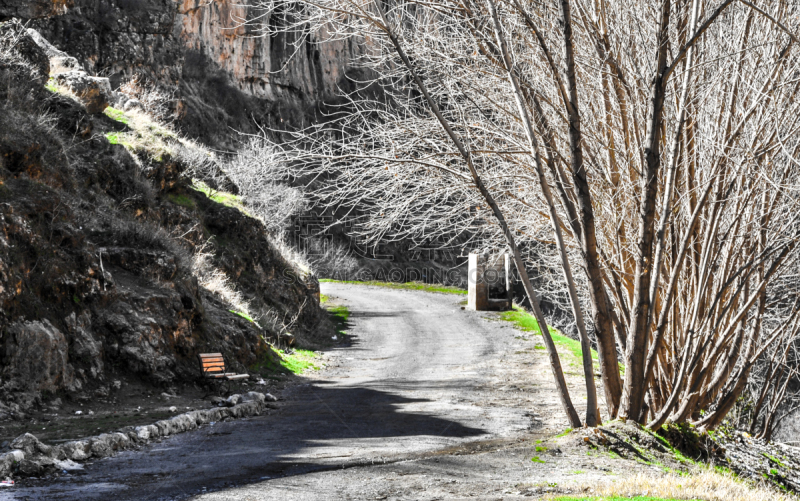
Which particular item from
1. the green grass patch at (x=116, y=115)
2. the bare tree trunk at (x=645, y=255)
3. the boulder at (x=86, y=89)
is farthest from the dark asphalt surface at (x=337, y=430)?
the boulder at (x=86, y=89)

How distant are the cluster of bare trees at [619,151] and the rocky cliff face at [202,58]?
17.1m

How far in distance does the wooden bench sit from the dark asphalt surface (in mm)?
949

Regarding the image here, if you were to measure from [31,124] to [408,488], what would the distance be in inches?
408

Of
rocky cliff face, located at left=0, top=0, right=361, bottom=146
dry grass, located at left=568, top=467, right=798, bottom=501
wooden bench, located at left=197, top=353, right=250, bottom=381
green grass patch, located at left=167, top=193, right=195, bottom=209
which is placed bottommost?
wooden bench, located at left=197, top=353, right=250, bottom=381

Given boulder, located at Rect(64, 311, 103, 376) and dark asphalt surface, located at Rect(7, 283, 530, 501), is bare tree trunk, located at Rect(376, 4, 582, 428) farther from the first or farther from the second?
boulder, located at Rect(64, 311, 103, 376)

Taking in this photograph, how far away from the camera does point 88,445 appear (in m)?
6.32

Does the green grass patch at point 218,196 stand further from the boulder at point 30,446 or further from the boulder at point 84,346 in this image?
the boulder at point 30,446

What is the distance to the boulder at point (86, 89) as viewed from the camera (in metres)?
16.1

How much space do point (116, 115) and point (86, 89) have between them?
1.64 metres

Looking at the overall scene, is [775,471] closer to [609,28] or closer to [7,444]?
[609,28]

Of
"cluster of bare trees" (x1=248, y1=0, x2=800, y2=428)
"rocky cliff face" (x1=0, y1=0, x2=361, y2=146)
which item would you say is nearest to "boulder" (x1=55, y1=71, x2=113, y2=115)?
"rocky cliff face" (x1=0, y1=0, x2=361, y2=146)

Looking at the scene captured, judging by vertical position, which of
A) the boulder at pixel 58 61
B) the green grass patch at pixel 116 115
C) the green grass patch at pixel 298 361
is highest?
the boulder at pixel 58 61

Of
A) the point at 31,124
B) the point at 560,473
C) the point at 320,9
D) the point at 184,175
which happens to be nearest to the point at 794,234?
the point at 560,473

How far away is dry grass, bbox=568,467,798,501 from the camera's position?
460 cm
